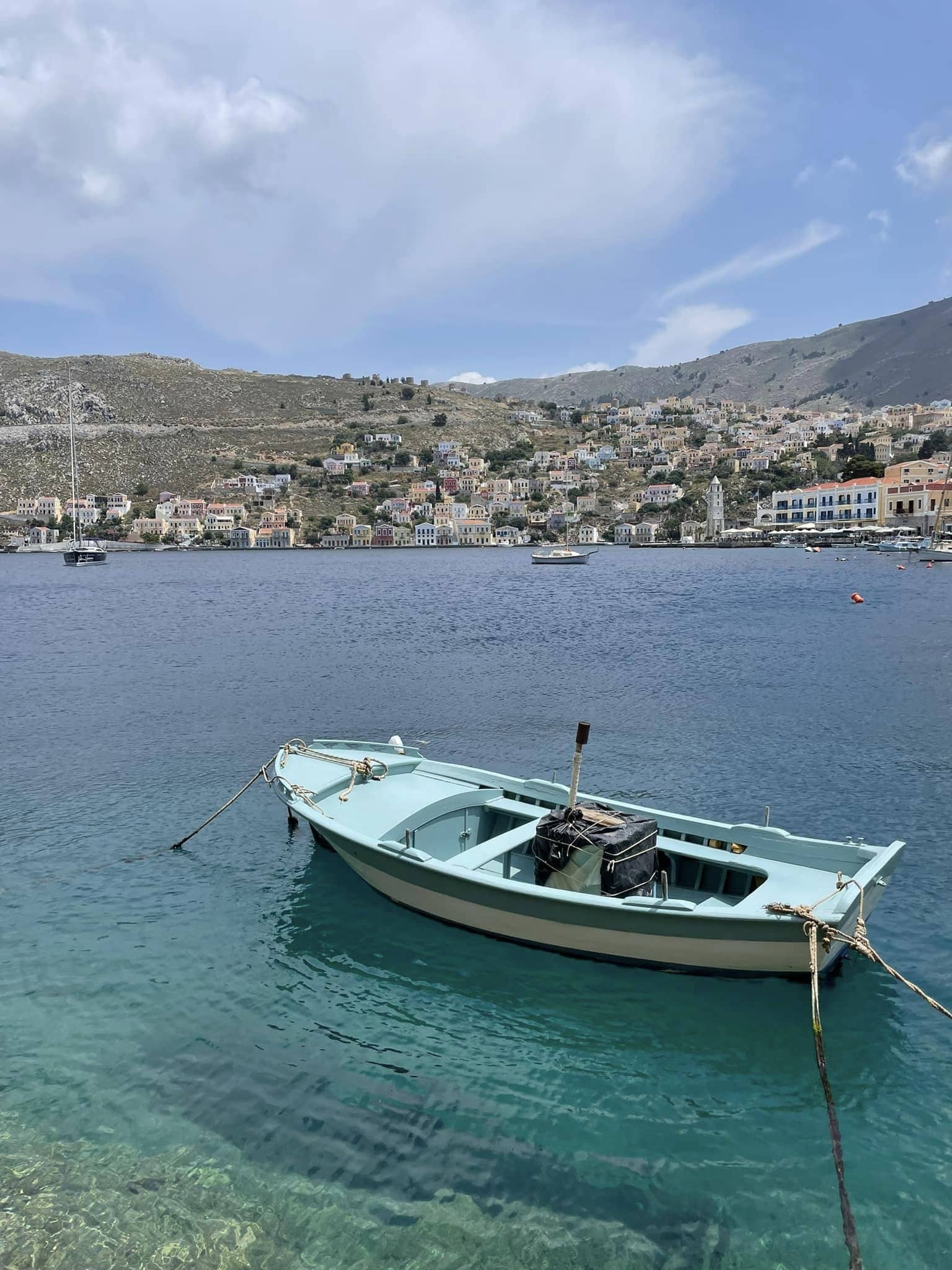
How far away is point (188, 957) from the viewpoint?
996 centimetres

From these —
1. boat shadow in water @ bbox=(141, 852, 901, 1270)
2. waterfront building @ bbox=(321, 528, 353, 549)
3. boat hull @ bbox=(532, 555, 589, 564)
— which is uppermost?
waterfront building @ bbox=(321, 528, 353, 549)

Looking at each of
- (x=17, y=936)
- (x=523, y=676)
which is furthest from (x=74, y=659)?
(x=17, y=936)

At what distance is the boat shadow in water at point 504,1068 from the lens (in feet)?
21.8

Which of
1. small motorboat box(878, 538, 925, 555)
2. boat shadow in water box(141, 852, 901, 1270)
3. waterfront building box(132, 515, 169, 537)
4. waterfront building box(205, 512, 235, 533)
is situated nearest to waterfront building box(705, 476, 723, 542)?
small motorboat box(878, 538, 925, 555)

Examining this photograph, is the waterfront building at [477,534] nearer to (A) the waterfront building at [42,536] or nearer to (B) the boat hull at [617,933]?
(A) the waterfront building at [42,536]

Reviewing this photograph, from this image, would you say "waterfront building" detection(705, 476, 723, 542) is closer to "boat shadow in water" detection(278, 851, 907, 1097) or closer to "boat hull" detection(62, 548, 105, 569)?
"boat hull" detection(62, 548, 105, 569)

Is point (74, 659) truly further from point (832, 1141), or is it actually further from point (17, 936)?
point (832, 1141)

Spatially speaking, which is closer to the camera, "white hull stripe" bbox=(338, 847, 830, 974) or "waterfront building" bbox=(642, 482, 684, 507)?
"white hull stripe" bbox=(338, 847, 830, 974)

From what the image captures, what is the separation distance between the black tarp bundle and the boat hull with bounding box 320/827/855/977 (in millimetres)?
447

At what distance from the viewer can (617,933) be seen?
8.89 meters

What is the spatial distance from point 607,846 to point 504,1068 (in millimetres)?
2408

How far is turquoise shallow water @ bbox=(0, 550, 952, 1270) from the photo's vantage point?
6.29 metres

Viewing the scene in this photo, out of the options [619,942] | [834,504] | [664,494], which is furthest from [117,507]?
[619,942]

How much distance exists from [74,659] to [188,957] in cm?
2596
